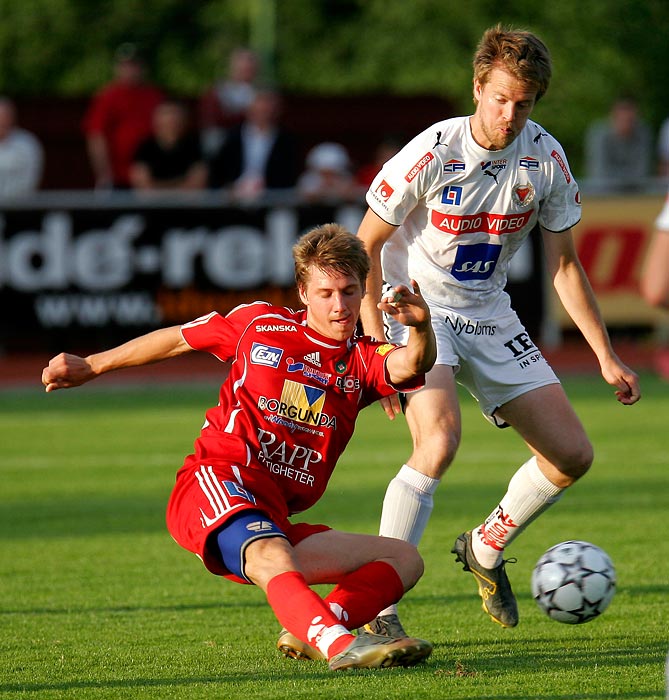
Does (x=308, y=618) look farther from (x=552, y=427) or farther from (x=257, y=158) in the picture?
(x=257, y=158)

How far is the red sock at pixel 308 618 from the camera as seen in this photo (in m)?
4.90

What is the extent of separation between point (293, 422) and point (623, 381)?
5.21 ft

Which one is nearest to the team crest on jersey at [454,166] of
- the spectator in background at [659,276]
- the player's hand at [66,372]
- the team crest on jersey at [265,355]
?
the team crest on jersey at [265,355]

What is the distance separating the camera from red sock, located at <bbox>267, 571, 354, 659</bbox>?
490 centimetres

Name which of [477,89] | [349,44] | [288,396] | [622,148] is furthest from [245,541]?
[349,44]

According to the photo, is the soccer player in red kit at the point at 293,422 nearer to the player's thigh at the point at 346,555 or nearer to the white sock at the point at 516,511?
the player's thigh at the point at 346,555

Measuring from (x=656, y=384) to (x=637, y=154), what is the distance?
4278 millimetres

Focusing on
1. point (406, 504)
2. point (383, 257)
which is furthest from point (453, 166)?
point (406, 504)

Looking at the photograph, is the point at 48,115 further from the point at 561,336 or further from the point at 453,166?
the point at 453,166

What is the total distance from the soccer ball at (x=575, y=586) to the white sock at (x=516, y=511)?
47 cm

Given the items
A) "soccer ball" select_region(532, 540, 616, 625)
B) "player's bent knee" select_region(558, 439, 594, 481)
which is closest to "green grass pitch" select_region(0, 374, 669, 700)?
"soccer ball" select_region(532, 540, 616, 625)

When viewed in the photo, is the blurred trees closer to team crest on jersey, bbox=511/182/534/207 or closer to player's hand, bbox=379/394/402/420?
team crest on jersey, bbox=511/182/534/207

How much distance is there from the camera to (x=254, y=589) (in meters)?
7.17

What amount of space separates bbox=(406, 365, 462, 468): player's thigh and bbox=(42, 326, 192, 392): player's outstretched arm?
3.52 feet
